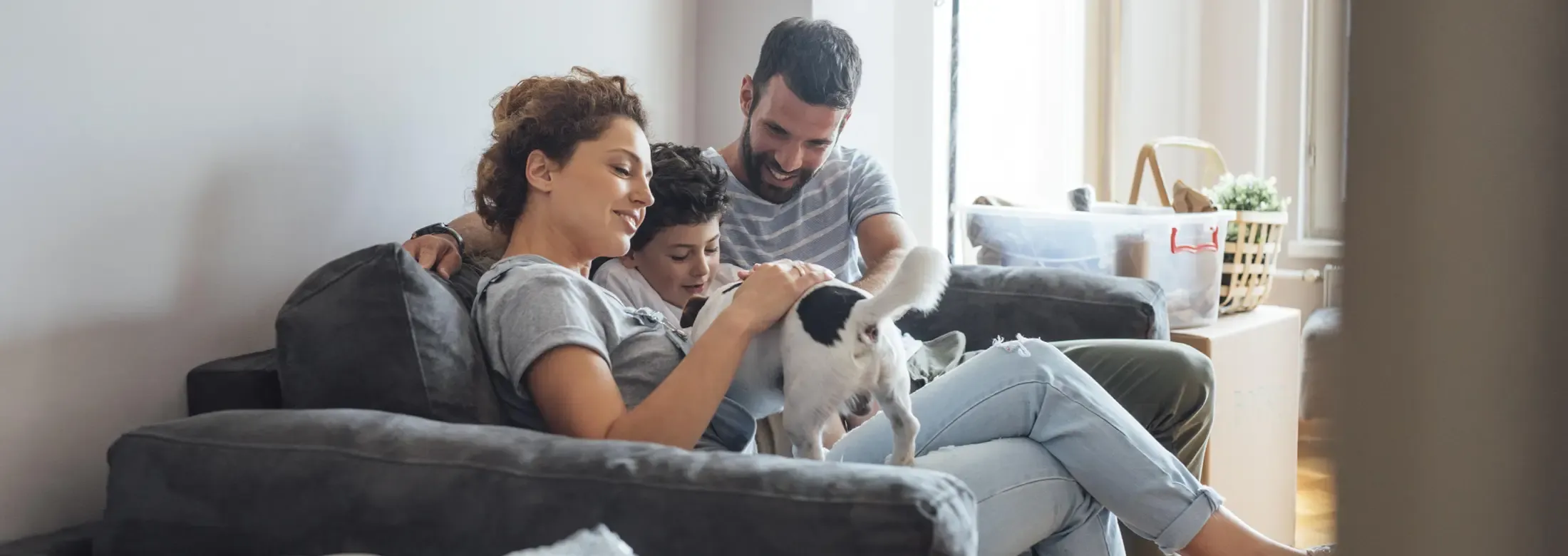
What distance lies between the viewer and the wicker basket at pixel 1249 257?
255 cm

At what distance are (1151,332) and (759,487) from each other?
1.20 m

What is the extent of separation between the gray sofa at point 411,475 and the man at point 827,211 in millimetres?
372

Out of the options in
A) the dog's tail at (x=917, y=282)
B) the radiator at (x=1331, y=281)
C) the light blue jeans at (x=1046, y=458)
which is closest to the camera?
the radiator at (x=1331, y=281)

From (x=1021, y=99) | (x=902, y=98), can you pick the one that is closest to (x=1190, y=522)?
(x=902, y=98)

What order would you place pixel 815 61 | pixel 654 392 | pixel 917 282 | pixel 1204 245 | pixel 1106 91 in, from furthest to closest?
pixel 1106 91
pixel 1204 245
pixel 815 61
pixel 654 392
pixel 917 282

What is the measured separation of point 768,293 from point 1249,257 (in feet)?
5.34

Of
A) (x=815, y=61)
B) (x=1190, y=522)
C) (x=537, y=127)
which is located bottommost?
(x=1190, y=522)

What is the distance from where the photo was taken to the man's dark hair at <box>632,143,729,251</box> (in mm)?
1662

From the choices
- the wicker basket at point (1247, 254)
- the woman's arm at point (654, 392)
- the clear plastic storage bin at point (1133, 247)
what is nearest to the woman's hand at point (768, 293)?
the woman's arm at point (654, 392)

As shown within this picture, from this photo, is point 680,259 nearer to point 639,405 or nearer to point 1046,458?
point 639,405

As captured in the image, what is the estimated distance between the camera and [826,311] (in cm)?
127

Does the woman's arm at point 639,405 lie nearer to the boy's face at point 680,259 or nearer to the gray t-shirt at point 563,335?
the gray t-shirt at point 563,335

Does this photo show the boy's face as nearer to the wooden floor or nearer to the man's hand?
the man's hand

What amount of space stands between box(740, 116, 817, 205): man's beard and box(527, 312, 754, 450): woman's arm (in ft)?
2.63
